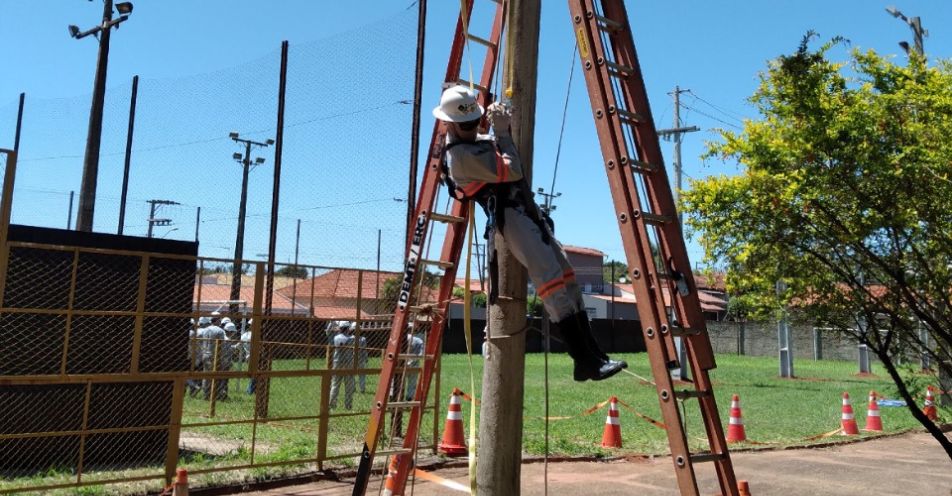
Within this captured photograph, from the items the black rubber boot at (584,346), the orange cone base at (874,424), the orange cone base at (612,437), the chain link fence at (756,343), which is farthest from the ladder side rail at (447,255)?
the chain link fence at (756,343)

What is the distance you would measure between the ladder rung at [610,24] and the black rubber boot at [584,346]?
178 cm

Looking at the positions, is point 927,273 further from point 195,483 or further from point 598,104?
point 195,483

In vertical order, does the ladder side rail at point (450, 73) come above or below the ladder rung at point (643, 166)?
above

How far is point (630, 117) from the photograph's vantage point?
182 inches

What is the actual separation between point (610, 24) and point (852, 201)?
2635mm

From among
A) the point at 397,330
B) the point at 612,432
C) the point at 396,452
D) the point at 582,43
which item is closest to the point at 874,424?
the point at 612,432

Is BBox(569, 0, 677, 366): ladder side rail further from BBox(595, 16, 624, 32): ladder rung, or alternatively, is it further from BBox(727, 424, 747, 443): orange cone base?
BBox(727, 424, 747, 443): orange cone base

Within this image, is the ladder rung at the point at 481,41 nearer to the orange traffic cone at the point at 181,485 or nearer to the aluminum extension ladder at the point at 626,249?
the aluminum extension ladder at the point at 626,249

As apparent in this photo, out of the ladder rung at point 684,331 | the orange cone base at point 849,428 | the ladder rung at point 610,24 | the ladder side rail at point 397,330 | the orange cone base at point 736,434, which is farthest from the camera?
the orange cone base at point 849,428

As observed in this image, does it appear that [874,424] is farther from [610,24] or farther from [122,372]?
[122,372]

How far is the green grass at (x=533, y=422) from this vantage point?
9.59 m

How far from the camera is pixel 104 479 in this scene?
7.99 meters

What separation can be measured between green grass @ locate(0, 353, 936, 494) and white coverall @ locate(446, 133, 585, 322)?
5431 mm

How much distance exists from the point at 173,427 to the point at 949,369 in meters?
7.35
